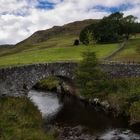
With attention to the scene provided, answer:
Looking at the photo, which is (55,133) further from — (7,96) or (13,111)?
(7,96)

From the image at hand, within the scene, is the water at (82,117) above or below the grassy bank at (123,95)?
below

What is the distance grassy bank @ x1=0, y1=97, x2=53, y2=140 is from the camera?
4125 cm

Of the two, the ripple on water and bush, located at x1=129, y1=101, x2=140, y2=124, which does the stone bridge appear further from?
bush, located at x1=129, y1=101, x2=140, y2=124

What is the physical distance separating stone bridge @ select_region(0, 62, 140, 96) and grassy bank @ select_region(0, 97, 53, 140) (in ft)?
27.5

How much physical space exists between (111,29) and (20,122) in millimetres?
76924

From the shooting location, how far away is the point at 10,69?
208ft

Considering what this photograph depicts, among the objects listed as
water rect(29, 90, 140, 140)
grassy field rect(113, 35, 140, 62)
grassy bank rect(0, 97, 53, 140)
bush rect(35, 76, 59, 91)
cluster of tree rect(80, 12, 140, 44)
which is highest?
cluster of tree rect(80, 12, 140, 44)

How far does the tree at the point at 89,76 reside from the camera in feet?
232

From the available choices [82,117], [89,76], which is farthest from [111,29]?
[82,117]

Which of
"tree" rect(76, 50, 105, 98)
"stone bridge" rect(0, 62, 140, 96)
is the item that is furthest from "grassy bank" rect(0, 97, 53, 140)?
"tree" rect(76, 50, 105, 98)

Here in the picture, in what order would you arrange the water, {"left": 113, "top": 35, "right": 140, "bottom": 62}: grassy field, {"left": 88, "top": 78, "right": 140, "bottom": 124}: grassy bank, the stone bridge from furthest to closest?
{"left": 113, "top": 35, "right": 140, "bottom": 62}: grassy field, the stone bridge, {"left": 88, "top": 78, "right": 140, "bottom": 124}: grassy bank, the water

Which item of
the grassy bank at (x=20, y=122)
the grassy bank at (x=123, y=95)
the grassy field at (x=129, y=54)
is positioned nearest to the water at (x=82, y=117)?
the grassy bank at (x=123, y=95)

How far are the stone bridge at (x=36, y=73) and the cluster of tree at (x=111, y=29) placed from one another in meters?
38.5

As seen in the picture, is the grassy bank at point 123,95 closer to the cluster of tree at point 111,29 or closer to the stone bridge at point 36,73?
the stone bridge at point 36,73
